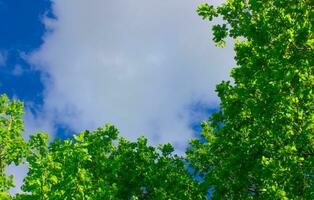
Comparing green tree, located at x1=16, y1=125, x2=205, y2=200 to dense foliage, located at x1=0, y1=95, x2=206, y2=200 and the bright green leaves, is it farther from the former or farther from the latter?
the bright green leaves

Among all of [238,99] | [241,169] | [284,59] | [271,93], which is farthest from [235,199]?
[284,59]

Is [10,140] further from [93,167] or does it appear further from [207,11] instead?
Result: [207,11]

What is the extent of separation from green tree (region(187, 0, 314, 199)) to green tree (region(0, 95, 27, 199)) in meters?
9.48

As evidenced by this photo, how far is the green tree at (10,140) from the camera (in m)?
22.7

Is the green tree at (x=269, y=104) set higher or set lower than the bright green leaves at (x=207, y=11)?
lower

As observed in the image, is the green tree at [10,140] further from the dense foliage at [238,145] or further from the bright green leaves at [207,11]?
the bright green leaves at [207,11]

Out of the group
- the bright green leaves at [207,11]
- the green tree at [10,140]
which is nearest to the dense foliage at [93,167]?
the green tree at [10,140]

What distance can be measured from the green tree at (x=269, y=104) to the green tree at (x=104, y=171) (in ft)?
7.75

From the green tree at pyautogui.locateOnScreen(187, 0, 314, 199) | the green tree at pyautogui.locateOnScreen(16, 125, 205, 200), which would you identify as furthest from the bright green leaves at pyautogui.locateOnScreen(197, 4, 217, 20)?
the green tree at pyautogui.locateOnScreen(16, 125, 205, 200)

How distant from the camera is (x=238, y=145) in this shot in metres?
23.4

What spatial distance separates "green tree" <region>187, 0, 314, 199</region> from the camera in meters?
18.3

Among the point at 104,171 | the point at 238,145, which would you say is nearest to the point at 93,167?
the point at 104,171

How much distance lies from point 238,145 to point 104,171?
7916mm

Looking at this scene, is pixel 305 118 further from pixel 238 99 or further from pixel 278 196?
pixel 238 99
